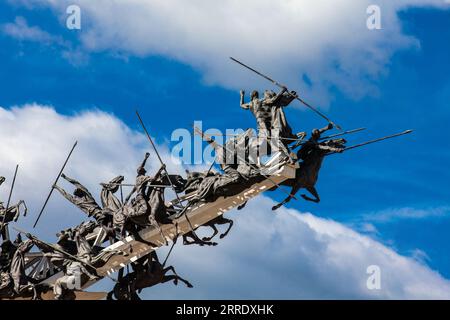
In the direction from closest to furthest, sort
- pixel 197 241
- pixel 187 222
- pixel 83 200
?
pixel 187 222, pixel 197 241, pixel 83 200

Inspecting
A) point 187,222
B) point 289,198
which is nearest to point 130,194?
point 187,222

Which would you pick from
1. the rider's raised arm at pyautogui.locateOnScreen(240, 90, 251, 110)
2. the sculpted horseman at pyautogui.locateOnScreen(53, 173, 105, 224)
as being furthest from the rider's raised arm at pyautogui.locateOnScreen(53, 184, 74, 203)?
the rider's raised arm at pyautogui.locateOnScreen(240, 90, 251, 110)

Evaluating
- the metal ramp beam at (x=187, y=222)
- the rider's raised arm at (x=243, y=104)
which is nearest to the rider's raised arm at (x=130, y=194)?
the metal ramp beam at (x=187, y=222)

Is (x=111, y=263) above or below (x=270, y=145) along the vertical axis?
below

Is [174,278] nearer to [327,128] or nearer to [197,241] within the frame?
[197,241]

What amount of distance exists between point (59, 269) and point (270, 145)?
923cm

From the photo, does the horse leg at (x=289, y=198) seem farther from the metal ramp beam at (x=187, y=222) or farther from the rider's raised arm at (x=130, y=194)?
the rider's raised arm at (x=130, y=194)

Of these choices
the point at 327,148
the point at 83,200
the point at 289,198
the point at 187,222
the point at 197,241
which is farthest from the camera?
the point at 83,200

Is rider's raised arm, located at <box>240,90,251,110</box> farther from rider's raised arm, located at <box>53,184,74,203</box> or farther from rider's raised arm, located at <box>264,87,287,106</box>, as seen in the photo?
rider's raised arm, located at <box>53,184,74,203</box>

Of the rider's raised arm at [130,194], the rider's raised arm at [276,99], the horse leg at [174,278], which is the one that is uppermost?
the rider's raised arm at [276,99]

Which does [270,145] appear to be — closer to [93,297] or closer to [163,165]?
[163,165]
